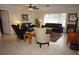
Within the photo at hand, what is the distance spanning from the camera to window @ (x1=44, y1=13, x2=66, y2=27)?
223cm

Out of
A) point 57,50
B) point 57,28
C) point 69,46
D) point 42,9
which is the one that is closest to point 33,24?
point 42,9

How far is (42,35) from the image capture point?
2.72 metres

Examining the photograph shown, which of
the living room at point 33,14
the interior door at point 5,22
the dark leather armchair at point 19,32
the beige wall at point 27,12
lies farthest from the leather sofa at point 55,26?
the interior door at point 5,22

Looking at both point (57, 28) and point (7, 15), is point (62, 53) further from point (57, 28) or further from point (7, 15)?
point (7, 15)

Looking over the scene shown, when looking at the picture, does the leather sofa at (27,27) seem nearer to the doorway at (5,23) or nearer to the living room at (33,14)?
the living room at (33,14)

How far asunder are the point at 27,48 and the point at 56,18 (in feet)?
3.04

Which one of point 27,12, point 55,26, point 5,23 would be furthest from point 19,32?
point 55,26

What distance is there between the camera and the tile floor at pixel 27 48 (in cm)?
214

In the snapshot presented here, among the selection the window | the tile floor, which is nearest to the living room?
the window

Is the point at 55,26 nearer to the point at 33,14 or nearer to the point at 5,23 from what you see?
the point at 33,14

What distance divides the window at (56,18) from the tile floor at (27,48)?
33 cm

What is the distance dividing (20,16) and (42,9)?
491 mm

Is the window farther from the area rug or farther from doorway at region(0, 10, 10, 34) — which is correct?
doorway at region(0, 10, 10, 34)

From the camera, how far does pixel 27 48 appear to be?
91.4 inches
